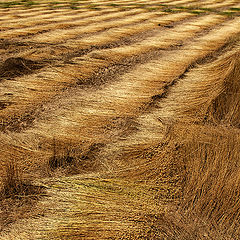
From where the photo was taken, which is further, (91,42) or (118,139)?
(91,42)

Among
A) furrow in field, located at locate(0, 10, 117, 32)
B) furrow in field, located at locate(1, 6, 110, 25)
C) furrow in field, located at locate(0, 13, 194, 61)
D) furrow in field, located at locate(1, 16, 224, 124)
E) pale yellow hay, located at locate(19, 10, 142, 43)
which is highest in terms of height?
furrow in field, located at locate(1, 6, 110, 25)

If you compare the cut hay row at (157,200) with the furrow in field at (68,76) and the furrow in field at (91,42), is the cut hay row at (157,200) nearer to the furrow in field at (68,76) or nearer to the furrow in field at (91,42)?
the furrow in field at (68,76)

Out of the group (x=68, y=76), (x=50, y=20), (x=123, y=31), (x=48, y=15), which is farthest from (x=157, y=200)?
(x=48, y=15)

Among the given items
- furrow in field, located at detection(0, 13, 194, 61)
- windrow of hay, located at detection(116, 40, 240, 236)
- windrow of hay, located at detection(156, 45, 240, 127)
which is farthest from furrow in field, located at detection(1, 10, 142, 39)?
windrow of hay, located at detection(116, 40, 240, 236)

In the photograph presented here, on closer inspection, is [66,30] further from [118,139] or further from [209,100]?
[118,139]

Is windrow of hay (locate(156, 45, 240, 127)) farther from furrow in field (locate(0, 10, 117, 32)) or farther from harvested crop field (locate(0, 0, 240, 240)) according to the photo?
furrow in field (locate(0, 10, 117, 32))

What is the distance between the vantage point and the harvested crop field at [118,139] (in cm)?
181

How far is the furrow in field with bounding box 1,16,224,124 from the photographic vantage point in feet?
11.7

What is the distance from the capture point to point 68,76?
13.8 ft

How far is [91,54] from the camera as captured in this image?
502cm

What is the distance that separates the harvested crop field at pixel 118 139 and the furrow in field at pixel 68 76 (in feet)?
0.05

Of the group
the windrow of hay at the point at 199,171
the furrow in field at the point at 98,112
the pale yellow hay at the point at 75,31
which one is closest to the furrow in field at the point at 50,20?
the pale yellow hay at the point at 75,31

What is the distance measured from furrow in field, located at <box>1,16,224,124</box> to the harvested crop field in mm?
16

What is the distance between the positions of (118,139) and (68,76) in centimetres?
173
